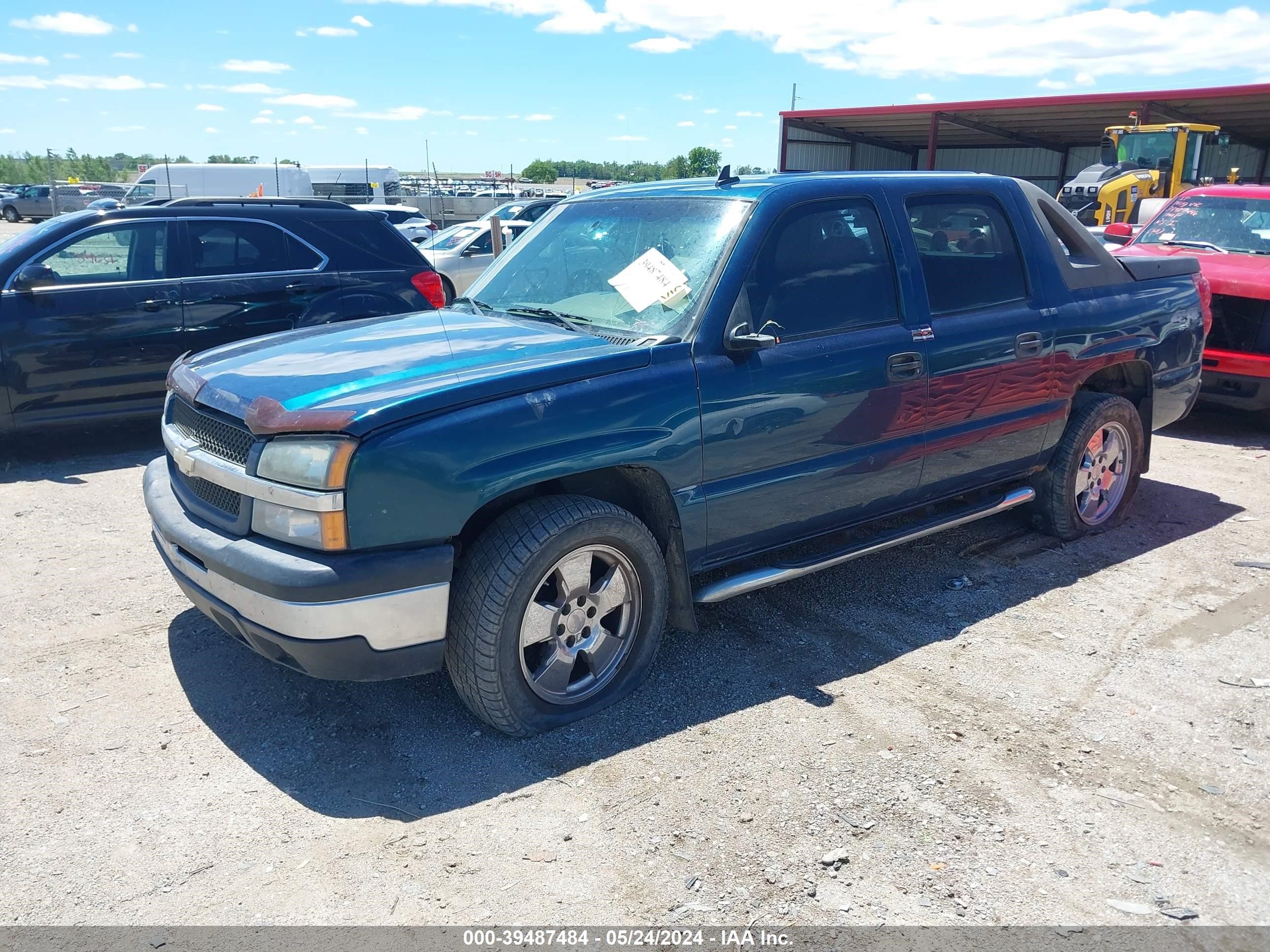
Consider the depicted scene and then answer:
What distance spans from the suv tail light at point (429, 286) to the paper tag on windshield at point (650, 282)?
4.40 m

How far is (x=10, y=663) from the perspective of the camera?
392cm

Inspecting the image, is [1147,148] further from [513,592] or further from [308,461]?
[308,461]

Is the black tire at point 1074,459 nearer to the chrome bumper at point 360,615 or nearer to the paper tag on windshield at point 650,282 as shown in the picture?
the paper tag on windshield at point 650,282

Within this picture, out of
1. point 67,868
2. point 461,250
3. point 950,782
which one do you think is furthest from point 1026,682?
point 461,250

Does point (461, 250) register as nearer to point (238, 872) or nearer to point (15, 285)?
point (15, 285)

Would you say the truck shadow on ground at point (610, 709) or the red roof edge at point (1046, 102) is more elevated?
the red roof edge at point (1046, 102)

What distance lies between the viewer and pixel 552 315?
13.3ft

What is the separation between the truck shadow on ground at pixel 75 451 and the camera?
21.9 ft

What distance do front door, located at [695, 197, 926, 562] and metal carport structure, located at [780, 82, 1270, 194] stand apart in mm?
20251

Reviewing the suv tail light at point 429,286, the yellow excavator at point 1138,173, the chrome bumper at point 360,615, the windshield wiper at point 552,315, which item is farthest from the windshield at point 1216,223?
the yellow excavator at point 1138,173

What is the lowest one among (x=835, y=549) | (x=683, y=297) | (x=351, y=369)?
(x=835, y=549)

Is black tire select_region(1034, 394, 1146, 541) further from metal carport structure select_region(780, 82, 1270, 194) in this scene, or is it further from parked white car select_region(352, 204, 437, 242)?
metal carport structure select_region(780, 82, 1270, 194)

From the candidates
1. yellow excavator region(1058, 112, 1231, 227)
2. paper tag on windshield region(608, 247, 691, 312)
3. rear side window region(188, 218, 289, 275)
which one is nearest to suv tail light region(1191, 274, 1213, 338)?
paper tag on windshield region(608, 247, 691, 312)

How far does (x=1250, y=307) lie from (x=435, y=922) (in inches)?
315
